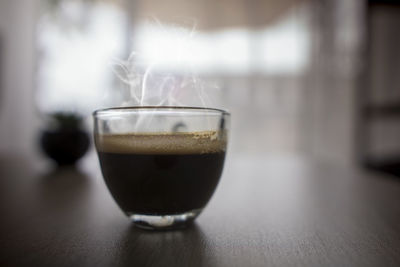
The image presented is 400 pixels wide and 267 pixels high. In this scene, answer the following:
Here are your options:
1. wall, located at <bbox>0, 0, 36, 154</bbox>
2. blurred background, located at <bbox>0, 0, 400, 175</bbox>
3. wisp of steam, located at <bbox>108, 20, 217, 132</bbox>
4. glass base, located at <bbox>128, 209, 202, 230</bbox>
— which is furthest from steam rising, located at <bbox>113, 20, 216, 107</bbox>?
wall, located at <bbox>0, 0, 36, 154</bbox>

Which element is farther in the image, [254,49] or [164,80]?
[254,49]

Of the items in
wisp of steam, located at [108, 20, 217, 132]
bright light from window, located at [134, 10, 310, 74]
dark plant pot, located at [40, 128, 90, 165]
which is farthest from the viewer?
bright light from window, located at [134, 10, 310, 74]

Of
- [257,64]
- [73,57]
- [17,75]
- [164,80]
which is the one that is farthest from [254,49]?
[164,80]

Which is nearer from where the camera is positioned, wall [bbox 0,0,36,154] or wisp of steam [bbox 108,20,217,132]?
wisp of steam [bbox 108,20,217,132]

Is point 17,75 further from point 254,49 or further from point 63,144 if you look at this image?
point 63,144

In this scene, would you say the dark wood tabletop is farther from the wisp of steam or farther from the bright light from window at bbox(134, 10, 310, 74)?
the bright light from window at bbox(134, 10, 310, 74)

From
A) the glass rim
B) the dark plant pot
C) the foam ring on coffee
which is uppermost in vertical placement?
the glass rim
